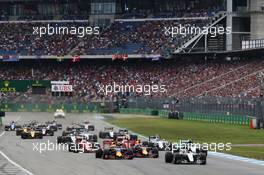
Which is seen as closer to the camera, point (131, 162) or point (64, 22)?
point (131, 162)

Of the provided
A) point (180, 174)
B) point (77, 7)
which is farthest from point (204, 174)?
point (77, 7)

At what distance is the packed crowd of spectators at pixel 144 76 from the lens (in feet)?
306

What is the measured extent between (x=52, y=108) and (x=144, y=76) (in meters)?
13.8

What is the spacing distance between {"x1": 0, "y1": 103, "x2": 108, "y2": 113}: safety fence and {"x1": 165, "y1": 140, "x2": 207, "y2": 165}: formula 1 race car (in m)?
77.6

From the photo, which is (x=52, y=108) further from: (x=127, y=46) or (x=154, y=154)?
(x=154, y=154)

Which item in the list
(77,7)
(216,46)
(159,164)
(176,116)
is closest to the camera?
(159,164)

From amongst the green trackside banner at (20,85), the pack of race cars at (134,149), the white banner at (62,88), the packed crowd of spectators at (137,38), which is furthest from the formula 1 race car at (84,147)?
the green trackside banner at (20,85)

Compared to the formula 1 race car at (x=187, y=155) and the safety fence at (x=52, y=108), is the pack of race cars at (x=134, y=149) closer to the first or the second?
the formula 1 race car at (x=187, y=155)

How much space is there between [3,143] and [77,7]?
81.6 m

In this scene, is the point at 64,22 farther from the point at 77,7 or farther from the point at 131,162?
the point at 131,162

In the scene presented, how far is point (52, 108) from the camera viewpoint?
112m

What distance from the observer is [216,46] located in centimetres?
10700

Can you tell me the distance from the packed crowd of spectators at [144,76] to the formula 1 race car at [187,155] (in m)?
57.0

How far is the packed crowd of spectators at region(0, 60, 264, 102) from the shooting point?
306 feet
